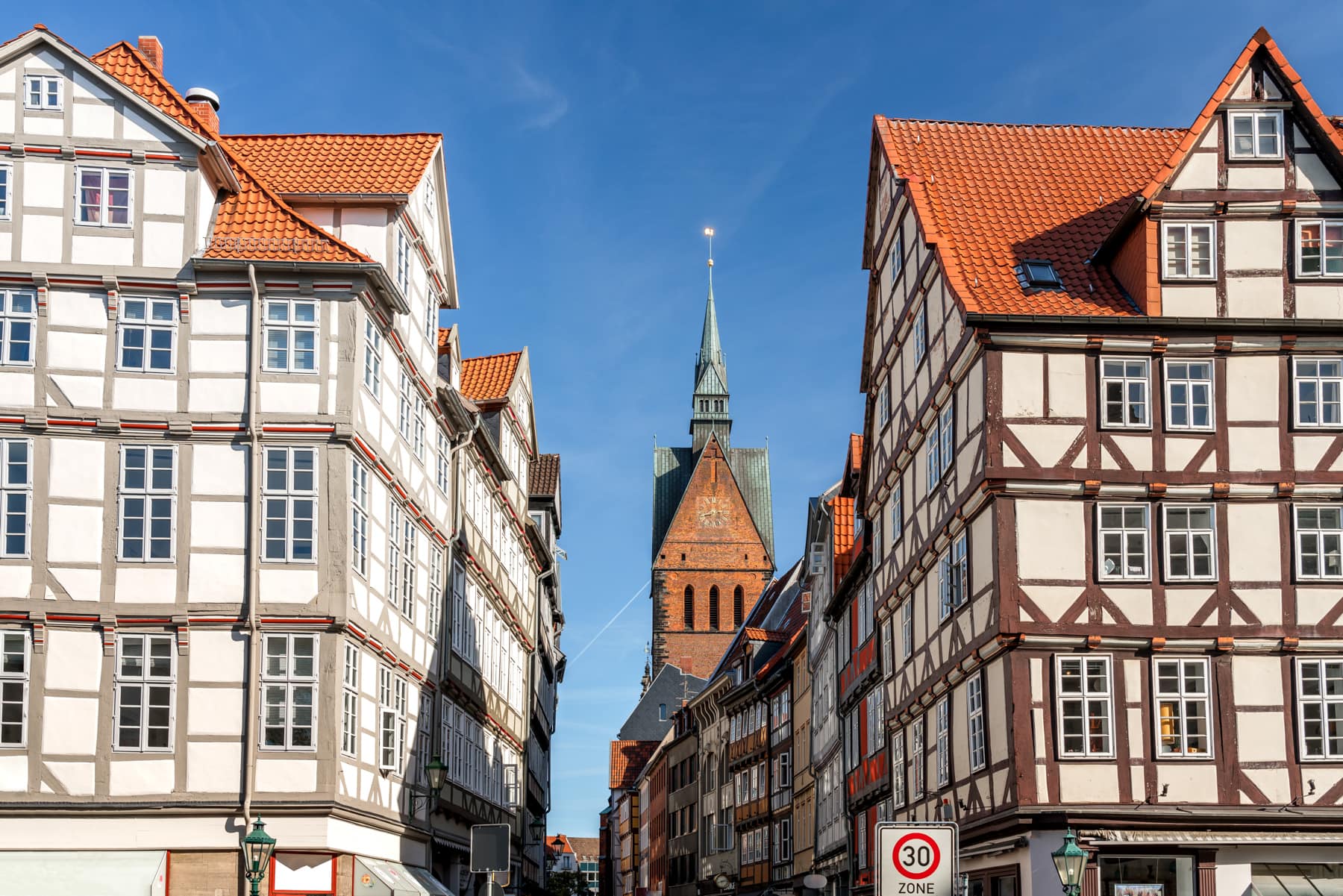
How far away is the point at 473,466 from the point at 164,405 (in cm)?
1225

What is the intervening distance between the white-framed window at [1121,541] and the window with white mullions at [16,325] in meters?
15.8

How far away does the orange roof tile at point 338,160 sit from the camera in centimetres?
2889

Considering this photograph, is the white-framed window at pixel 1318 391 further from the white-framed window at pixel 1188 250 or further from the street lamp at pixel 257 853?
the street lamp at pixel 257 853

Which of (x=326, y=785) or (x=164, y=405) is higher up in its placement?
(x=164, y=405)

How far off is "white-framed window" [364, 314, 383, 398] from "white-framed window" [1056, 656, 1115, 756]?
11051 mm

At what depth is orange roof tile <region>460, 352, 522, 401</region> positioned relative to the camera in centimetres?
4281

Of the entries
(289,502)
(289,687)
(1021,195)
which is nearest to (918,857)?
(289,687)

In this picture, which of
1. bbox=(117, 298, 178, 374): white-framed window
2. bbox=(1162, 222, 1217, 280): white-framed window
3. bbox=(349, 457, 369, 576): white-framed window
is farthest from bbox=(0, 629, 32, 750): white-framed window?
bbox=(1162, 222, 1217, 280): white-framed window

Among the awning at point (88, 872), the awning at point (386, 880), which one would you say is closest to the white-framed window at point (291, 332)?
the awning at point (88, 872)

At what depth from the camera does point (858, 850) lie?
3988cm

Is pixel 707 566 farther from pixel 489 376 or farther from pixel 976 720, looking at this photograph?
pixel 976 720

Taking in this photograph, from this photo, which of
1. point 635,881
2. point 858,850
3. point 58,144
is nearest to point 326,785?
point 58,144

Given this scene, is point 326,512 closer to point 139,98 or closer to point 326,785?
point 326,785

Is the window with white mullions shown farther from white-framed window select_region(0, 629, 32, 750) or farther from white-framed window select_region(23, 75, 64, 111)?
white-framed window select_region(0, 629, 32, 750)
